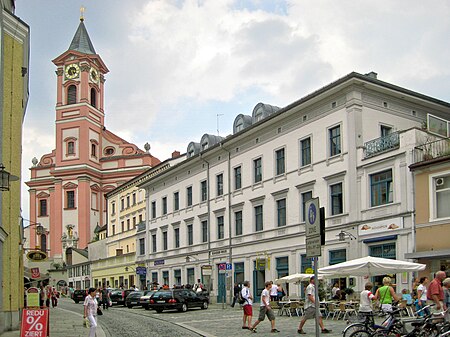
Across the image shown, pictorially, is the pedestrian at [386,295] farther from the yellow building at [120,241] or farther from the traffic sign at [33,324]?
the yellow building at [120,241]

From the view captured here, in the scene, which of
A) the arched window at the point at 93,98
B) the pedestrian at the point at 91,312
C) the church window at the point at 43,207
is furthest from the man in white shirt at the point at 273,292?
the church window at the point at 43,207

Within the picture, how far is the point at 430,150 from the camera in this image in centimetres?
2936

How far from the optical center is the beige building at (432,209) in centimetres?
2730

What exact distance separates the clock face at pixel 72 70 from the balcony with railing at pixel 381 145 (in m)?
65.1

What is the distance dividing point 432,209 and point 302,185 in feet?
33.0

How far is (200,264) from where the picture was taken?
4988 centimetres

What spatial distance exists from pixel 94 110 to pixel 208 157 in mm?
46189

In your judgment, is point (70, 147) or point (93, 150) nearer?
point (70, 147)

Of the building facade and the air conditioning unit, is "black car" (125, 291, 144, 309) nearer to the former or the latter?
the building facade

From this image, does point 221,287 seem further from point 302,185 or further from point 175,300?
point 302,185

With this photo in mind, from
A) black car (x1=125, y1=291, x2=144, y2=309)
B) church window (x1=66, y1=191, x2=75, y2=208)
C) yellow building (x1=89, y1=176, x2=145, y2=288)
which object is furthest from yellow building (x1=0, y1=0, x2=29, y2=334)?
church window (x1=66, y1=191, x2=75, y2=208)

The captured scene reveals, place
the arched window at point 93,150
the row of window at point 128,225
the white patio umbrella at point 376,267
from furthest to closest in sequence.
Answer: the arched window at point 93,150 < the row of window at point 128,225 < the white patio umbrella at point 376,267

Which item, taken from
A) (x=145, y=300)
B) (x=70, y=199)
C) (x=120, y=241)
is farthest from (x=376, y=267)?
(x=70, y=199)

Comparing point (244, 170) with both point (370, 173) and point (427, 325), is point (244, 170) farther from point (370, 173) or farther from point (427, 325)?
point (427, 325)
